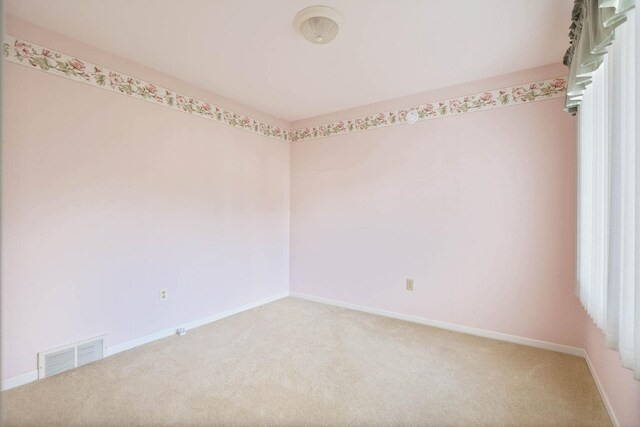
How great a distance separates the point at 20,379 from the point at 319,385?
6.48ft

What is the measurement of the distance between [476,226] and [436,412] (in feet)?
5.47

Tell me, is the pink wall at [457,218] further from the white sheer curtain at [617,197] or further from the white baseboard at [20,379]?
the white baseboard at [20,379]

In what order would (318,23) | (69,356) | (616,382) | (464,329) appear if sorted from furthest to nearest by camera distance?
(464,329)
(69,356)
(318,23)
(616,382)

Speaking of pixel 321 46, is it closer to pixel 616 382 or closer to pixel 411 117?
pixel 411 117

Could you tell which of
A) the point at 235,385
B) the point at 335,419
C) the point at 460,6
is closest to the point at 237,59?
the point at 460,6

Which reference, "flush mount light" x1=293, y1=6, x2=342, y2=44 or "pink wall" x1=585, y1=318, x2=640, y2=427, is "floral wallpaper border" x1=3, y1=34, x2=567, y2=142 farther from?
"pink wall" x1=585, y1=318, x2=640, y2=427

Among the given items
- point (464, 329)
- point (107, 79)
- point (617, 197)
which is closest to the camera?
point (617, 197)

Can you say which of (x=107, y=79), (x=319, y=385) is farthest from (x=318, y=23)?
(x=319, y=385)

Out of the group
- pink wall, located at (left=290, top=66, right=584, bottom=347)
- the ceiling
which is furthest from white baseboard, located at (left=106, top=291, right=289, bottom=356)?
the ceiling

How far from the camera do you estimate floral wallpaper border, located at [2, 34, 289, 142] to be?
2135 millimetres

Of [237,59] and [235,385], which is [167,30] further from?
[235,385]

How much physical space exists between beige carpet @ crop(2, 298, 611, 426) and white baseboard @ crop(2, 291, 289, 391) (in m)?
0.07

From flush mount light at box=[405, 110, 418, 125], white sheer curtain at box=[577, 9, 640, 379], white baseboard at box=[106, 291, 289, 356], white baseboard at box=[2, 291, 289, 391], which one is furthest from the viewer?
flush mount light at box=[405, 110, 418, 125]

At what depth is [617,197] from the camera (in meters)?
1.49
